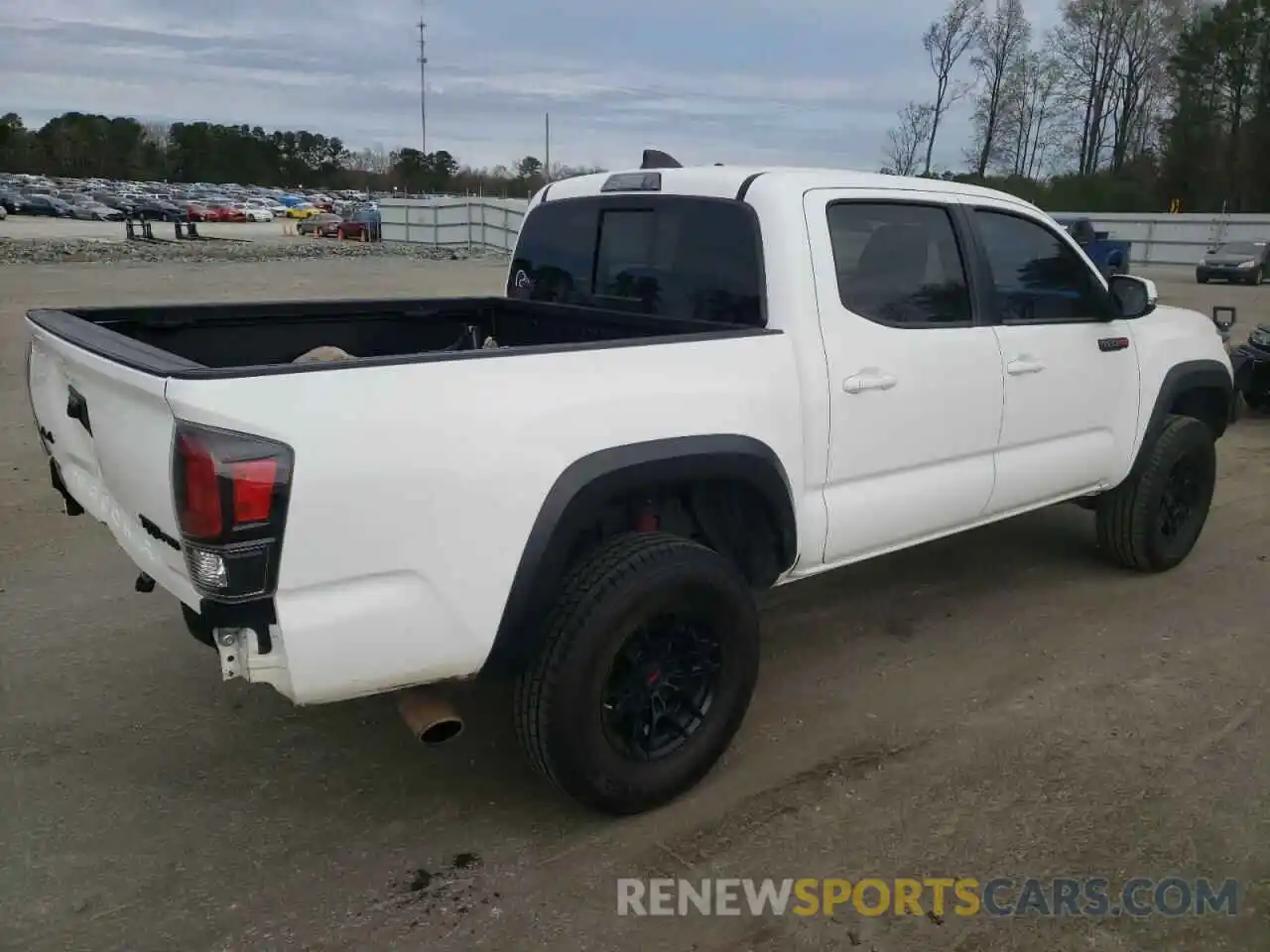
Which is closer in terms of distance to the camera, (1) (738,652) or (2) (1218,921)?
(2) (1218,921)

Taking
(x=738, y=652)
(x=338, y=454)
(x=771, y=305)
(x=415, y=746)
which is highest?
(x=771, y=305)

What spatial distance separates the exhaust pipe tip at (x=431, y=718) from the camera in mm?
2852

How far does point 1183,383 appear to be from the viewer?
5.14 meters

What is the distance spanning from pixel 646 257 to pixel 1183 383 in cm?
278

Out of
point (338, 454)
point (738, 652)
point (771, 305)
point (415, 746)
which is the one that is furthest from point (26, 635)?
point (771, 305)

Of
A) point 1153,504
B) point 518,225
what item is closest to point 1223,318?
point 1153,504

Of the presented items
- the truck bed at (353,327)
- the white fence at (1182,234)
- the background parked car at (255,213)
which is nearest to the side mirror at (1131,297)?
the truck bed at (353,327)

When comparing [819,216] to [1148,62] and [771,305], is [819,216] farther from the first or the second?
[1148,62]

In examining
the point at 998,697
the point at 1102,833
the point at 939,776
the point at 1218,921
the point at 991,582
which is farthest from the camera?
the point at 991,582

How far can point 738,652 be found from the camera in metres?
3.34

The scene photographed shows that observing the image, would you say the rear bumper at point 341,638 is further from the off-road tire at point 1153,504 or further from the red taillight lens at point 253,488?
the off-road tire at point 1153,504

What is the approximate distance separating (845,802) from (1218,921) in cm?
102

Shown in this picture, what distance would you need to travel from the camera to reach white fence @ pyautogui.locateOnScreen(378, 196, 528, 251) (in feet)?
116

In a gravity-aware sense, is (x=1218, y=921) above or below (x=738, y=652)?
below
